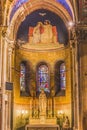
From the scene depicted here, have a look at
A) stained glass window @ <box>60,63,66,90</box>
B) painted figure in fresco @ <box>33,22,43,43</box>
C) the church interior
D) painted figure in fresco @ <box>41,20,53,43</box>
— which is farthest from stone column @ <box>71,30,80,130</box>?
painted figure in fresco @ <box>33,22,43,43</box>

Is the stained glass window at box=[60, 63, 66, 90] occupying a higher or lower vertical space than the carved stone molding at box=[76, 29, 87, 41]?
lower

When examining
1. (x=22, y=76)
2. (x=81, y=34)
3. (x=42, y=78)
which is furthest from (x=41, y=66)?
(x=81, y=34)

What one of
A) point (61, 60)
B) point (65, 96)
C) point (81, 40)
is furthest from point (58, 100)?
point (81, 40)

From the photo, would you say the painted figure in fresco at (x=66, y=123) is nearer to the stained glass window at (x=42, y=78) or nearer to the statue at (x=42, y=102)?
the statue at (x=42, y=102)

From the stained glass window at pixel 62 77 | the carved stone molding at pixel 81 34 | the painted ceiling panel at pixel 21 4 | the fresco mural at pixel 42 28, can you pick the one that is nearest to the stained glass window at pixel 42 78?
the stained glass window at pixel 62 77

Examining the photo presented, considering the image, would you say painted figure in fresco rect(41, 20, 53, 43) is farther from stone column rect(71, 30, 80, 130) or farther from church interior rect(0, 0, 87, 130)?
stone column rect(71, 30, 80, 130)

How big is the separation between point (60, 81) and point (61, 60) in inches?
83.6

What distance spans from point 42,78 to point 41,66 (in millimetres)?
1257

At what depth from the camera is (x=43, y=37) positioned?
34.7m

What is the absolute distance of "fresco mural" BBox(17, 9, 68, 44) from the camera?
→ 3406cm

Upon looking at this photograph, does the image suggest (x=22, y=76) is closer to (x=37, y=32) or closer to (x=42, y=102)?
(x=42, y=102)

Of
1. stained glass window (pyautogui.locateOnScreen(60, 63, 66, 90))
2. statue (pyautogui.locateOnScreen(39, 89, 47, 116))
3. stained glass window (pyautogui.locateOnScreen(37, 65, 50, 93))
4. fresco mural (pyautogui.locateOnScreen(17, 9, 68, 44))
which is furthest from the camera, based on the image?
stained glass window (pyautogui.locateOnScreen(37, 65, 50, 93))

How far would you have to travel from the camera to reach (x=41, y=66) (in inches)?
1368

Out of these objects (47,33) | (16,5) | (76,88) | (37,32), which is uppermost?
(16,5)
